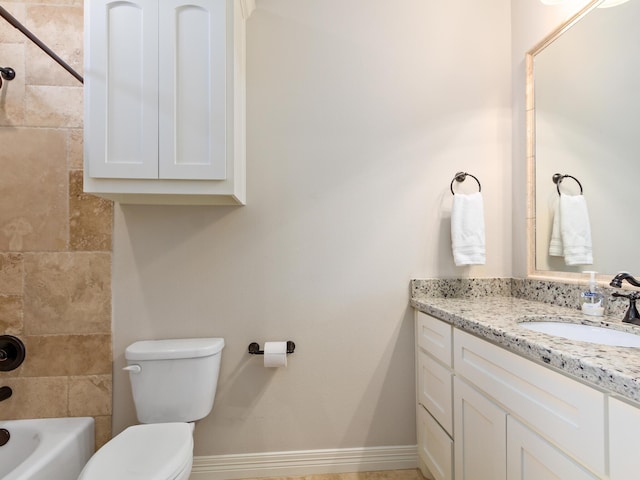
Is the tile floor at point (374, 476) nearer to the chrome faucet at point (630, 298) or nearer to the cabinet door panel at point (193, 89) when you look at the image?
the chrome faucet at point (630, 298)

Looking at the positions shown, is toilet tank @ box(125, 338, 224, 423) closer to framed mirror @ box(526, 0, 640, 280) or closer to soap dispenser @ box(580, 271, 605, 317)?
soap dispenser @ box(580, 271, 605, 317)

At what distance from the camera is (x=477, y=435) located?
116 cm

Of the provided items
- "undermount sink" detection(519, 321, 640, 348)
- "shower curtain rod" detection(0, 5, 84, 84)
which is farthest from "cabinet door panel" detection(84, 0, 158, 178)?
"undermount sink" detection(519, 321, 640, 348)

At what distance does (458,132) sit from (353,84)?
0.62 metres

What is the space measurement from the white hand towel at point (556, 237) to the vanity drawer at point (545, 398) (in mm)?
735

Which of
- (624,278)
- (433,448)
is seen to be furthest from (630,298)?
(433,448)

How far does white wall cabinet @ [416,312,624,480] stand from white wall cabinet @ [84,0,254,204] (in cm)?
116

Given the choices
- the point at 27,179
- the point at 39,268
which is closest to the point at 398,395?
the point at 39,268

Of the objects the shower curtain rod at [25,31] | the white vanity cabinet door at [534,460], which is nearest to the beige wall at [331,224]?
the shower curtain rod at [25,31]

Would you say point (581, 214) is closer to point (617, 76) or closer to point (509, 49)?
point (617, 76)

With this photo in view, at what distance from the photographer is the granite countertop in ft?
2.24

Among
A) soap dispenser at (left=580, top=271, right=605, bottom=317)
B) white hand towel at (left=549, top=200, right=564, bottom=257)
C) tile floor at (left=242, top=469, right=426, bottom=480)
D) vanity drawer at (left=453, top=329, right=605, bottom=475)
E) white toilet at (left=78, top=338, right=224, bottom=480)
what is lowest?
tile floor at (left=242, top=469, right=426, bottom=480)

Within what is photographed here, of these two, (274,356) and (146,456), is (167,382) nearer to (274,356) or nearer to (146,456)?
(146,456)

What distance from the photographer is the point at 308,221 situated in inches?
68.0
